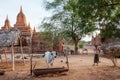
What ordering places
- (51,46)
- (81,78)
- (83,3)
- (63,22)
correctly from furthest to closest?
(51,46), (63,22), (81,78), (83,3)

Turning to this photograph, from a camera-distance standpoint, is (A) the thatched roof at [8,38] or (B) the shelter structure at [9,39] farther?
(A) the thatched roof at [8,38]

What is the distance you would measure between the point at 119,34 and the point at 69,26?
27262 millimetres

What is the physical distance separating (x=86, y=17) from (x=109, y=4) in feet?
4.58

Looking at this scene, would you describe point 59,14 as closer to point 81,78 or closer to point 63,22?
point 63,22

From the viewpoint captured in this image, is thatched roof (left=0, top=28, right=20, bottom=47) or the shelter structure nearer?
the shelter structure

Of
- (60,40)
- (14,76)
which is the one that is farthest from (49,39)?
(14,76)

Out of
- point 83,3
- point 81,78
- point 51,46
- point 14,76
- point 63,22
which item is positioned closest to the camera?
point 83,3

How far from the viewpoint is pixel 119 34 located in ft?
46.0

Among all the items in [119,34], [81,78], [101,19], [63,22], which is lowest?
[81,78]

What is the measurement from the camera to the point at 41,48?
44781mm

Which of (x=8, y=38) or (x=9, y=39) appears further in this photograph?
(x=8, y=38)

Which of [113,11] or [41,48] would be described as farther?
[41,48]

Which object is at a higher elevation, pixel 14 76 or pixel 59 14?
pixel 59 14

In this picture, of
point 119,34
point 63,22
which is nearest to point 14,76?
point 119,34
